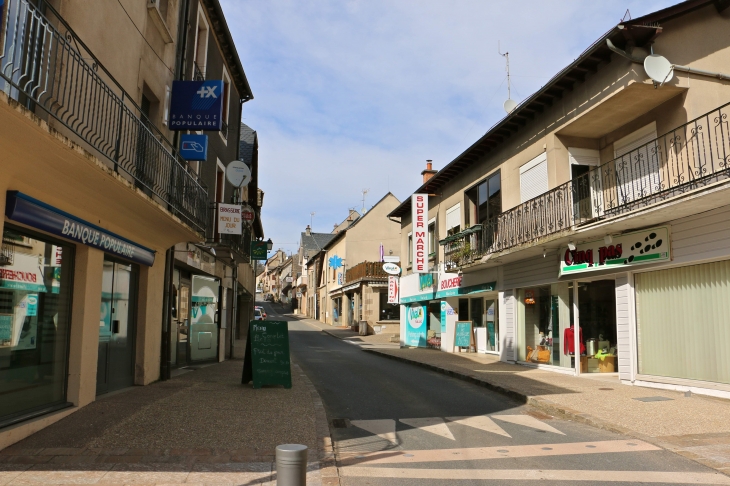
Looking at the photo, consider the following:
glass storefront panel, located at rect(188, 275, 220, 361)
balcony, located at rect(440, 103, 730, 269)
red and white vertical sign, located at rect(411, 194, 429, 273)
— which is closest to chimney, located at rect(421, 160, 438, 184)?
red and white vertical sign, located at rect(411, 194, 429, 273)

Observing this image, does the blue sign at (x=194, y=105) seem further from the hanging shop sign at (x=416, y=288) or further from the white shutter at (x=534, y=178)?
the hanging shop sign at (x=416, y=288)

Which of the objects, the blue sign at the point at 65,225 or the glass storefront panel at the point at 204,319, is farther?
the glass storefront panel at the point at 204,319

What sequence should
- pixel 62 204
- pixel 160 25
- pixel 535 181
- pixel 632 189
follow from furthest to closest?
pixel 535 181 < pixel 632 189 < pixel 160 25 < pixel 62 204

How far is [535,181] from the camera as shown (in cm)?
1555

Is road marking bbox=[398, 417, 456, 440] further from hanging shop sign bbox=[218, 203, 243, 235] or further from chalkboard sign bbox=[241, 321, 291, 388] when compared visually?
hanging shop sign bbox=[218, 203, 243, 235]

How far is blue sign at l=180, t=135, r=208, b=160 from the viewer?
12.1m

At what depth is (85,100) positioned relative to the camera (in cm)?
671

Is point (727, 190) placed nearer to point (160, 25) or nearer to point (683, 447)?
point (683, 447)

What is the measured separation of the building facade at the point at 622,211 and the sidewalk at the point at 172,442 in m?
7.10

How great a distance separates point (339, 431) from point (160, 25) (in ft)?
27.2

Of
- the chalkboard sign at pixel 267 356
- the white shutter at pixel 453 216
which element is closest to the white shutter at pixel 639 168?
the chalkboard sign at pixel 267 356

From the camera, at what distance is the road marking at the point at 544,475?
5.43 meters

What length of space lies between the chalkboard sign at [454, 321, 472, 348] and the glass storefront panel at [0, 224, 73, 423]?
51.0 feet

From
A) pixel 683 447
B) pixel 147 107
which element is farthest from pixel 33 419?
pixel 683 447
